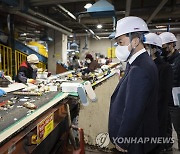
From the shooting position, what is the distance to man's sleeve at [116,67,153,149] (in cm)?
109

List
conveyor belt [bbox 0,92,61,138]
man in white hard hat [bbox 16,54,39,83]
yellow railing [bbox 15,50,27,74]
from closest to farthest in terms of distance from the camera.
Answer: conveyor belt [bbox 0,92,61,138] < man in white hard hat [bbox 16,54,39,83] < yellow railing [bbox 15,50,27,74]

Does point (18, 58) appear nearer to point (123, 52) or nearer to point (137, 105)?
point (123, 52)

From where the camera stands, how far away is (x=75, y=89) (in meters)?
1.78

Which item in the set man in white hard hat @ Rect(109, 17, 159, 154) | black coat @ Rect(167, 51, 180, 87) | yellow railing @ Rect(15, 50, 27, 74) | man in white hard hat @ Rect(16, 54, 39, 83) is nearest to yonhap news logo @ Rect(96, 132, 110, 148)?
black coat @ Rect(167, 51, 180, 87)

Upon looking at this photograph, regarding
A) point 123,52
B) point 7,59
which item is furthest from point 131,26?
point 7,59

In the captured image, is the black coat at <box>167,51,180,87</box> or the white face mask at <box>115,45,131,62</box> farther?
the black coat at <box>167,51,180,87</box>

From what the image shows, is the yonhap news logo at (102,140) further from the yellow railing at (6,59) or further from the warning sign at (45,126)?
the yellow railing at (6,59)

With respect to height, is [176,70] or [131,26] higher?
[131,26]

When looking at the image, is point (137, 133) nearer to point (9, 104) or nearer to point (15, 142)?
Result: point (15, 142)

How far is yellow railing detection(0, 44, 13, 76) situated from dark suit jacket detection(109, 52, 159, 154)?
428 cm

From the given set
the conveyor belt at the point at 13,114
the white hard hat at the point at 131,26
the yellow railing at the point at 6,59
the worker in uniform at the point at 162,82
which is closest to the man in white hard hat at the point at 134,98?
the white hard hat at the point at 131,26

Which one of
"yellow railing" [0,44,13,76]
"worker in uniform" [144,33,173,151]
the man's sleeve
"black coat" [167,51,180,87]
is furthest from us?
"yellow railing" [0,44,13,76]

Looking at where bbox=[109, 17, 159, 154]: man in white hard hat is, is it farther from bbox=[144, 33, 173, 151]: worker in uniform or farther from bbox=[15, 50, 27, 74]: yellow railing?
bbox=[15, 50, 27, 74]: yellow railing

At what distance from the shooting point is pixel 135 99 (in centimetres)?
→ 109
